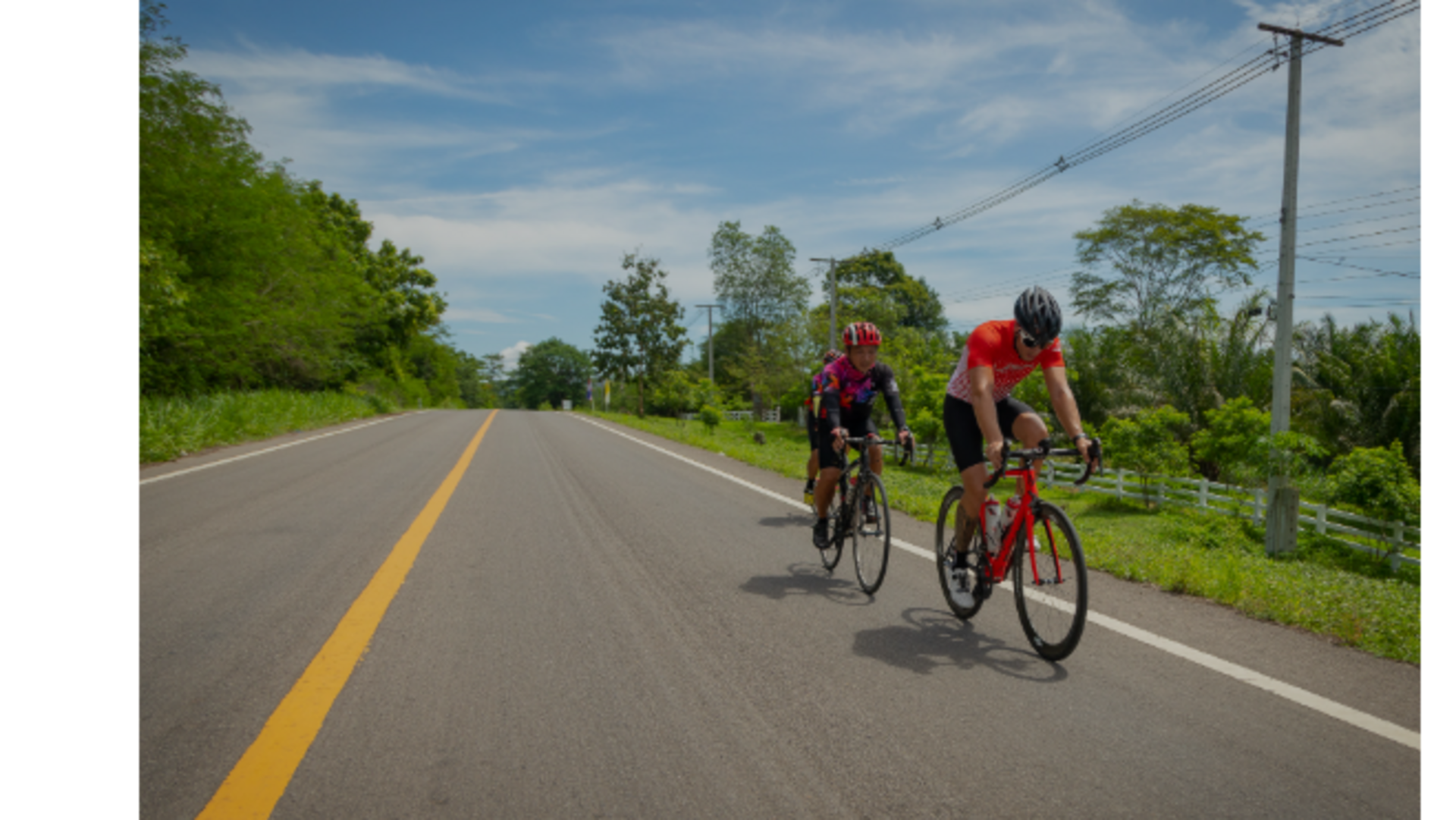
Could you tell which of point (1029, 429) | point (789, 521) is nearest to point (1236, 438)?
point (789, 521)

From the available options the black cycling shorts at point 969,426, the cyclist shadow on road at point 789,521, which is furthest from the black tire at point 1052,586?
the cyclist shadow on road at point 789,521

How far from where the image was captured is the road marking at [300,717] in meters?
2.33

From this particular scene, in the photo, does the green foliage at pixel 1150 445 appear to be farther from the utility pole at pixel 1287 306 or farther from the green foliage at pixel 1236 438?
the utility pole at pixel 1287 306

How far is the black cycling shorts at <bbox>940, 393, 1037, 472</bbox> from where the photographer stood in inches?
169

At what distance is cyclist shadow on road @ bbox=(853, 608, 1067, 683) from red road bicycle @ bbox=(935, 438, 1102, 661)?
0.12 metres

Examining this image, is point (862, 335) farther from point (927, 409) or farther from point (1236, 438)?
point (927, 409)

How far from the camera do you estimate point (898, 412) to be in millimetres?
5562

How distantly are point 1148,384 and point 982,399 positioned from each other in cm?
2028

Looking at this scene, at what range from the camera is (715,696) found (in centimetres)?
313

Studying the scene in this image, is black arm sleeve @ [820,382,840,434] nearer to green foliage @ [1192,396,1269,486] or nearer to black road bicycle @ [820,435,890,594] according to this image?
black road bicycle @ [820,435,890,594]

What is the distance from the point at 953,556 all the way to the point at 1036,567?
1.96 ft

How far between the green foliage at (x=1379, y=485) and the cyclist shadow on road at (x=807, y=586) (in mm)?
12737

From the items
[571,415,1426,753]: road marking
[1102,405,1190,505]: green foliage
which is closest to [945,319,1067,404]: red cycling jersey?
[571,415,1426,753]: road marking
